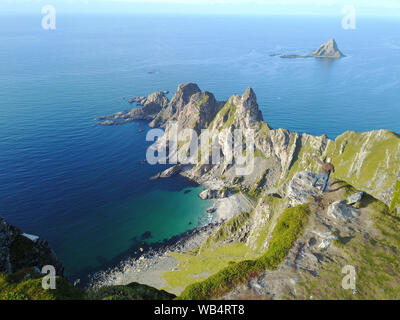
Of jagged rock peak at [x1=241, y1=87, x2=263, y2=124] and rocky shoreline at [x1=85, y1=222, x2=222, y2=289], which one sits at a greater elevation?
jagged rock peak at [x1=241, y1=87, x2=263, y2=124]

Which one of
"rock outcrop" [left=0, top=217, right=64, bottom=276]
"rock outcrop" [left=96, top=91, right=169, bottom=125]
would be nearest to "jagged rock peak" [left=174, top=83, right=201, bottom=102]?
"rock outcrop" [left=96, top=91, right=169, bottom=125]

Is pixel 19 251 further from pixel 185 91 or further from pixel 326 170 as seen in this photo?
pixel 185 91

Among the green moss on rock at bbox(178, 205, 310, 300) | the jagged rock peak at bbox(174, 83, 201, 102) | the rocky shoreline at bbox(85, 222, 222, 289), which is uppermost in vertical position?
the jagged rock peak at bbox(174, 83, 201, 102)

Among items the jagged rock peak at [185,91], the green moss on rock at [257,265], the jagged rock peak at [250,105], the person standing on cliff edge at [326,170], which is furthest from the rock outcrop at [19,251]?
the jagged rock peak at [185,91]

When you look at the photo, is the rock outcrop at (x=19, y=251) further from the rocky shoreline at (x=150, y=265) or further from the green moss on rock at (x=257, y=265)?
the rocky shoreline at (x=150, y=265)

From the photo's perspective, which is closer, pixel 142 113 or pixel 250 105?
pixel 250 105

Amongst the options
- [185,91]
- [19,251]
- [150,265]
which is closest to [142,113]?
[185,91]

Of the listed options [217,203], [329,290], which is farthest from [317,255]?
[217,203]

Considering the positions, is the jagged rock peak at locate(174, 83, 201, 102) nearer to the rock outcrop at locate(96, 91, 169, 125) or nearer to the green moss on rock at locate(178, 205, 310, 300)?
the rock outcrop at locate(96, 91, 169, 125)
